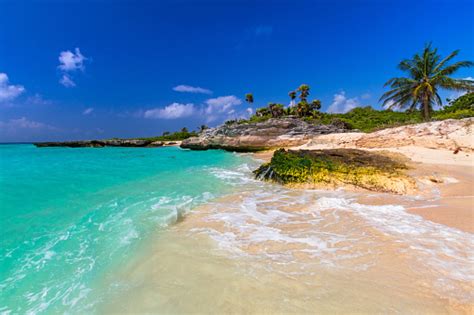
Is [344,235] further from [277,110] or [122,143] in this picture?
[122,143]

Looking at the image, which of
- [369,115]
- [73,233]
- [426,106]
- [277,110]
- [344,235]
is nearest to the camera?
[344,235]

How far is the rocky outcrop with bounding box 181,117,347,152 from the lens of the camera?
114ft

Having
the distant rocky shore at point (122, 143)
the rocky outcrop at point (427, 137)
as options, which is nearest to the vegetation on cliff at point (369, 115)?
the rocky outcrop at point (427, 137)

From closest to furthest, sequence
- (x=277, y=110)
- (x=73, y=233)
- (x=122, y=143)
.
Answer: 1. (x=73, y=233)
2. (x=277, y=110)
3. (x=122, y=143)

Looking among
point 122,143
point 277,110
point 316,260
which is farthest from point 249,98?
point 316,260

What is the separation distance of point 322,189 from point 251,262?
5.52 metres

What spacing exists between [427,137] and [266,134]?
2412 cm

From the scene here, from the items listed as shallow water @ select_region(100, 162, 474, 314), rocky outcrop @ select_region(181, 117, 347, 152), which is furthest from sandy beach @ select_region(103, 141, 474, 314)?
rocky outcrop @ select_region(181, 117, 347, 152)

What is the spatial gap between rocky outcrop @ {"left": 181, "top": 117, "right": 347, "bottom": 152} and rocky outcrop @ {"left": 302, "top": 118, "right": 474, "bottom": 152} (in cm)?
1243

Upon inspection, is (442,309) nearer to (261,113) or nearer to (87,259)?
(87,259)

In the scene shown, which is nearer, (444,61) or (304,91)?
(444,61)

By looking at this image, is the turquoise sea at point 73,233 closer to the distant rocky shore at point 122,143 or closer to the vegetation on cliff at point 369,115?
the vegetation on cliff at point 369,115

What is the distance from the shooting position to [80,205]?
775 cm

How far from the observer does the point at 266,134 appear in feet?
124
